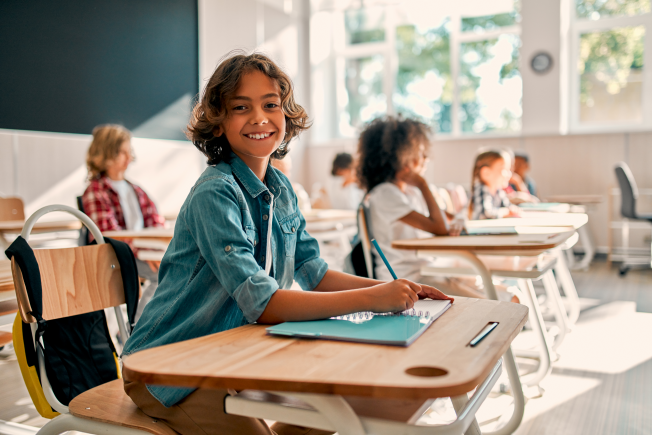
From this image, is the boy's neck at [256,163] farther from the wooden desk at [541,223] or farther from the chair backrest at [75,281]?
the wooden desk at [541,223]

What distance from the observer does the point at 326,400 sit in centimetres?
64

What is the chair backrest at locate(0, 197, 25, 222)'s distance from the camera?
3352 millimetres

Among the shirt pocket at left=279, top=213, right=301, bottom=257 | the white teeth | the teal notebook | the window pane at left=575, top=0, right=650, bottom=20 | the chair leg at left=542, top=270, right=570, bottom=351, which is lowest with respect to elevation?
the chair leg at left=542, top=270, right=570, bottom=351

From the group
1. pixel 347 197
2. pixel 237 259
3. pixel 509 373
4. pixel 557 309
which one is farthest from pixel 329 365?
pixel 347 197

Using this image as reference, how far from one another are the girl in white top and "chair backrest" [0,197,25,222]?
7.67 feet

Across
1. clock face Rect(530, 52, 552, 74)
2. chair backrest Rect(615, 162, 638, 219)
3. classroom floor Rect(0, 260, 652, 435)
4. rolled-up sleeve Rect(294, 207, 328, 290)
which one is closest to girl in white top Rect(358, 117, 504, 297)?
classroom floor Rect(0, 260, 652, 435)

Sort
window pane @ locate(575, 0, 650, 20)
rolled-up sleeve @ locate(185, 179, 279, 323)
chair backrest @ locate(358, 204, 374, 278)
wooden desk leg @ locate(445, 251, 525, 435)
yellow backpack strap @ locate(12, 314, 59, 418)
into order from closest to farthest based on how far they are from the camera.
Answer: rolled-up sleeve @ locate(185, 179, 279, 323)
yellow backpack strap @ locate(12, 314, 59, 418)
wooden desk leg @ locate(445, 251, 525, 435)
chair backrest @ locate(358, 204, 374, 278)
window pane @ locate(575, 0, 650, 20)

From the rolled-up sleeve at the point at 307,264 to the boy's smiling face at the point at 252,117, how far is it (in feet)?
0.63

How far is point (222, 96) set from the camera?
1.05 m

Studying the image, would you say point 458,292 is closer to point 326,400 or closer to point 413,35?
point 326,400

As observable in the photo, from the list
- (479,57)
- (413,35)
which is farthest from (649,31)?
(413,35)

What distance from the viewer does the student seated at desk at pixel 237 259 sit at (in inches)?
32.5

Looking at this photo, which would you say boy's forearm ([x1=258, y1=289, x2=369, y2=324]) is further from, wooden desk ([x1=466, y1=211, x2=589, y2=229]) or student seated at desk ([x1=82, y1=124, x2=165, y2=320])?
student seated at desk ([x1=82, y1=124, x2=165, y2=320])

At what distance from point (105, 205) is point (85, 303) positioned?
180cm
